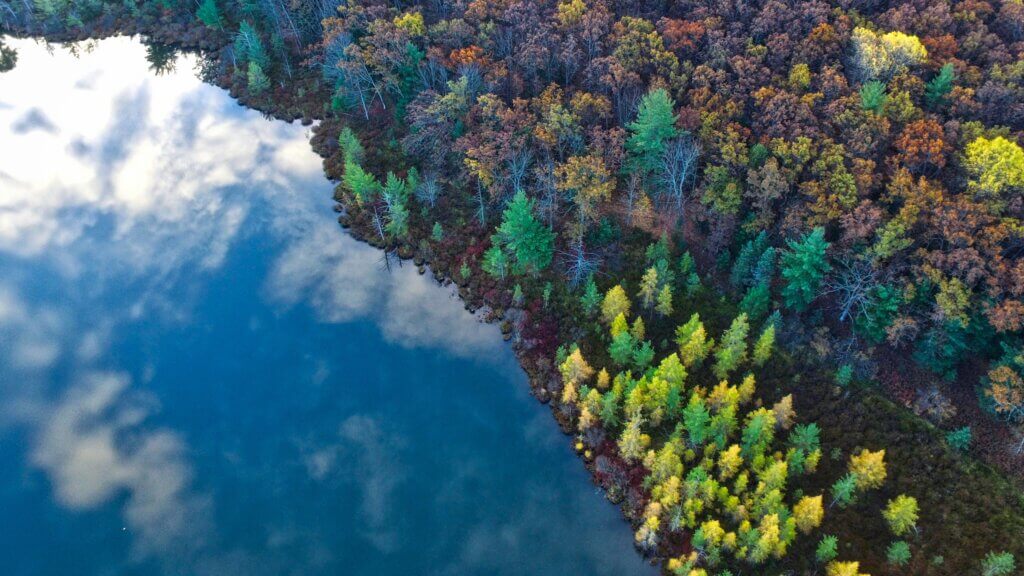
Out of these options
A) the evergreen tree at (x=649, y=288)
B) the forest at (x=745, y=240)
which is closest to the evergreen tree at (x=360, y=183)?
the forest at (x=745, y=240)

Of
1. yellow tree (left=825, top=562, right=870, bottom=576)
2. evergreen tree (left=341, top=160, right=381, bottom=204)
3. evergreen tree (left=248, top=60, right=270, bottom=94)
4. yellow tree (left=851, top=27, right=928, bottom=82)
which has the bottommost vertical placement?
yellow tree (left=825, top=562, right=870, bottom=576)

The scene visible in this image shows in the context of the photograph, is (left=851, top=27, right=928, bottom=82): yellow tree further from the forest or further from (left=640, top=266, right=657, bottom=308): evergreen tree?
(left=640, top=266, right=657, bottom=308): evergreen tree

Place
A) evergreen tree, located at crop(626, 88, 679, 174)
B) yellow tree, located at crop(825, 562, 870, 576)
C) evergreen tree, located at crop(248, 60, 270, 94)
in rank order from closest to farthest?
yellow tree, located at crop(825, 562, 870, 576) → evergreen tree, located at crop(626, 88, 679, 174) → evergreen tree, located at crop(248, 60, 270, 94)

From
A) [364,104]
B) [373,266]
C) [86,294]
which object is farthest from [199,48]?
[373,266]

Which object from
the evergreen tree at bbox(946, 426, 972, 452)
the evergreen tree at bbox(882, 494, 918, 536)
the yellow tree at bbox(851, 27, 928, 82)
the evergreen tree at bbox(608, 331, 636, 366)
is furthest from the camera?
the yellow tree at bbox(851, 27, 928, 82)

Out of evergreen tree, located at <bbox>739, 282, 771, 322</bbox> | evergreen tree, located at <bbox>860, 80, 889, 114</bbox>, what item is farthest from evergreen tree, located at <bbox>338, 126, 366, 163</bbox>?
evergreen tree, located at <bbox>860, 80, 889, 114</bbox>
